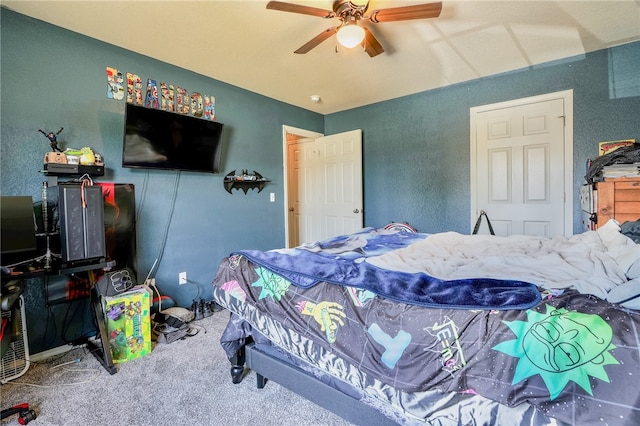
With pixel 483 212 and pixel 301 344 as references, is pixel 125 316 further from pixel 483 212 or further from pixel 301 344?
pixel 483 212

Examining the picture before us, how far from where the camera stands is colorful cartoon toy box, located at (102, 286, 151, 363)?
2.08 meters

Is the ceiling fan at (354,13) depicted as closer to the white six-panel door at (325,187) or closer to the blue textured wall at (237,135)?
the blue textured wall at (237,135)

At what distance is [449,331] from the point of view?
92 cm

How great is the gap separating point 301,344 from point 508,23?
2.75 m

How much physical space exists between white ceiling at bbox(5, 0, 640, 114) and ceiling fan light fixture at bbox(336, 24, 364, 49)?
28 centimetres

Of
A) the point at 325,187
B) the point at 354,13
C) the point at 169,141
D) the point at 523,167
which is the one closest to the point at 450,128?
the point at 523,167

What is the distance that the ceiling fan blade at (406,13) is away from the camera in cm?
176

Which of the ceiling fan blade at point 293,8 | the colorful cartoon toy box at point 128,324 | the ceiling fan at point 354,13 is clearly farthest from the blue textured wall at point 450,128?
the colorful cartoon toy box at point 128,324

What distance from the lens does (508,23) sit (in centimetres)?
228

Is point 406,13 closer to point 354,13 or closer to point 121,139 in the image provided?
point 354,13

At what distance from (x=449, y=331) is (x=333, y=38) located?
2427mm

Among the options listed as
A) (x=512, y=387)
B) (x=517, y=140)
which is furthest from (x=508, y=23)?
(x=512, y=387)

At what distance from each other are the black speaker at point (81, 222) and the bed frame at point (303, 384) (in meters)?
1.23

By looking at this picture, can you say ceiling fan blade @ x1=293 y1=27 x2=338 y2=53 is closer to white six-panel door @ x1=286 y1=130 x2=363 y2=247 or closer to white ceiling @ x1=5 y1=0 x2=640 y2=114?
white ceiling @ x1=5 y1=0 x2=640 y2=114
